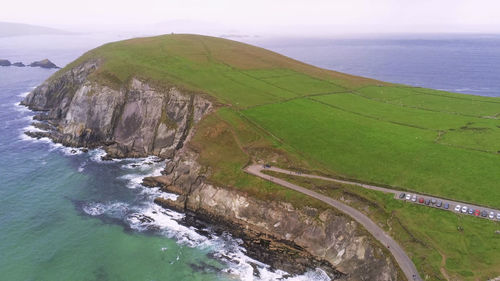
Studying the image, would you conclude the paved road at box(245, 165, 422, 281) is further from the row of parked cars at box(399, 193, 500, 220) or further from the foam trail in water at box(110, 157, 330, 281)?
the foam trail in water at box(110, 157, 330, 281)

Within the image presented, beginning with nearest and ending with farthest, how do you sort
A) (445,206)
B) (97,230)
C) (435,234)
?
(435,234)
(445,206)
(97,230)

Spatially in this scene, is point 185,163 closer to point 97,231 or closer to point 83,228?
point 97,231

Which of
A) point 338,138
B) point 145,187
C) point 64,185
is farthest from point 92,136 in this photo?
point 338,138

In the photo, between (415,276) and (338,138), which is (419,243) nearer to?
(415,276)

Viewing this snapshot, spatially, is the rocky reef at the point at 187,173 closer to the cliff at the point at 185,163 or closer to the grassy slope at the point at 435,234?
the cliff at the point at 185,163

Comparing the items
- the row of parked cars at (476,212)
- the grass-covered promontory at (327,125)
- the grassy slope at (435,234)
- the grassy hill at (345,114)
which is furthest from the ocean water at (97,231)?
the grassy hill at (345,114)

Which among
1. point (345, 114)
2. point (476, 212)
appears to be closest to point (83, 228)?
point (476, 212)
